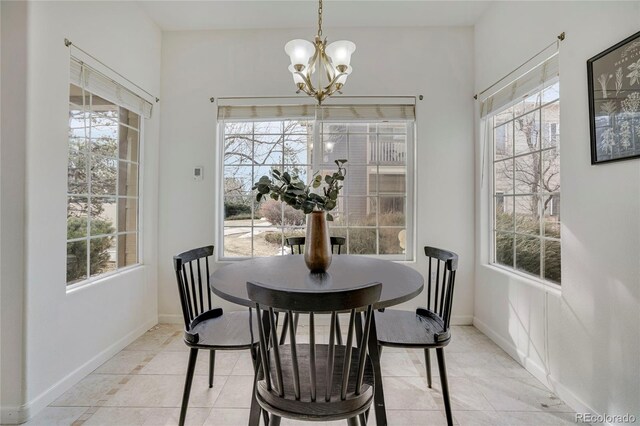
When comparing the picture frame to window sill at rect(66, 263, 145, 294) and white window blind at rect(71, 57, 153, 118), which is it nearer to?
white window blind at rect(71, 57, 153, 118)

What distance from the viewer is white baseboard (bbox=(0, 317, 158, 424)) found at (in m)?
1.62

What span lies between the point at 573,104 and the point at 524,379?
177cm

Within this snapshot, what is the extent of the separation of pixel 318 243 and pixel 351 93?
1.92 metres

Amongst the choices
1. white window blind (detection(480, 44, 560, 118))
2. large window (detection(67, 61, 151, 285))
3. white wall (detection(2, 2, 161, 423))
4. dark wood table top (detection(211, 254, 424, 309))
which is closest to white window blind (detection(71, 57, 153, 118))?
large window (detection(67, 61, 151, 285))

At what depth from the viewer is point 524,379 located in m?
2.05

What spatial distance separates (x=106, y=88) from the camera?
2281 mm

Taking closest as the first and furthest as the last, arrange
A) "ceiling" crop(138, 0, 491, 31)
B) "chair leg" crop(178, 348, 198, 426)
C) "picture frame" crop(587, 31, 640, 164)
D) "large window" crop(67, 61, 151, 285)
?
"picture frame" crop(587, 31, 640, 164) → "chair leg" crop(178, 348, 198, 426) → "large window" crop(67, 61, 151, 285) → "ceiling" crop(138, 0, 491, 31)

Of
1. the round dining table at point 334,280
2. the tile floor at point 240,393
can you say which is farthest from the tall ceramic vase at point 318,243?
the tile floor at point 240,393

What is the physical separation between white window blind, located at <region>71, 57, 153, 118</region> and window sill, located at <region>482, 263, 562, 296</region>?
3.37 meters

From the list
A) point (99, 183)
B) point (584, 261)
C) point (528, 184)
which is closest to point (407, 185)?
point (528, 184)

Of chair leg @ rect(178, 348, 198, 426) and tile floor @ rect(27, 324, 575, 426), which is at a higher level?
chair leg @ rect(178, 348, 198, 426)

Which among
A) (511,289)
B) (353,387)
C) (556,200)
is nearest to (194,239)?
(353,387)

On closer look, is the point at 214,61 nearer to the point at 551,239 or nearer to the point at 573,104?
the point at 573,104

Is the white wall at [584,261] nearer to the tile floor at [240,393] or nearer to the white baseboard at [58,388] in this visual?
the tile floor at [240,393]
